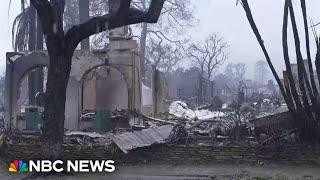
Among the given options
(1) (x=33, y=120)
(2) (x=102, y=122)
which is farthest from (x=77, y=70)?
(2) (x=102, y=122)

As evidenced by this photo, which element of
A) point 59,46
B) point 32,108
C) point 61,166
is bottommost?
point 61,166

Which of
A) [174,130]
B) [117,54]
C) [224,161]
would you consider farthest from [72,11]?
[224,161]

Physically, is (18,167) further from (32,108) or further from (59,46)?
(32,108)

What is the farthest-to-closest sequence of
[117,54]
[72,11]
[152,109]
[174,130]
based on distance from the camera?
[72,11]
[152,109]
[117,54]
[174,130]

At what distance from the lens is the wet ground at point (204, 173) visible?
11938mm

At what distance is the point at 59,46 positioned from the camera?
12.1 metres

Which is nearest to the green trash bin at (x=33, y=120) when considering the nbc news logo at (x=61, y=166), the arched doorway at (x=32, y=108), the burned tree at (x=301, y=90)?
the arched doorway at (x=32, y=108)

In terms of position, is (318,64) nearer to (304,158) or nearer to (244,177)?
(304,158)

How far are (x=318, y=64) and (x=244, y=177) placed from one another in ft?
16.4

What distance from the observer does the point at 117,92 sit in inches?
1023

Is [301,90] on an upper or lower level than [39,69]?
lower

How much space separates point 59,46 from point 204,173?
467 cm

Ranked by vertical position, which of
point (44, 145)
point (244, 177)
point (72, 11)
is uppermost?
point (72, 11)

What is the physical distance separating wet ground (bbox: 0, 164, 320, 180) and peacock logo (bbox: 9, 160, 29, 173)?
22 centimetres
